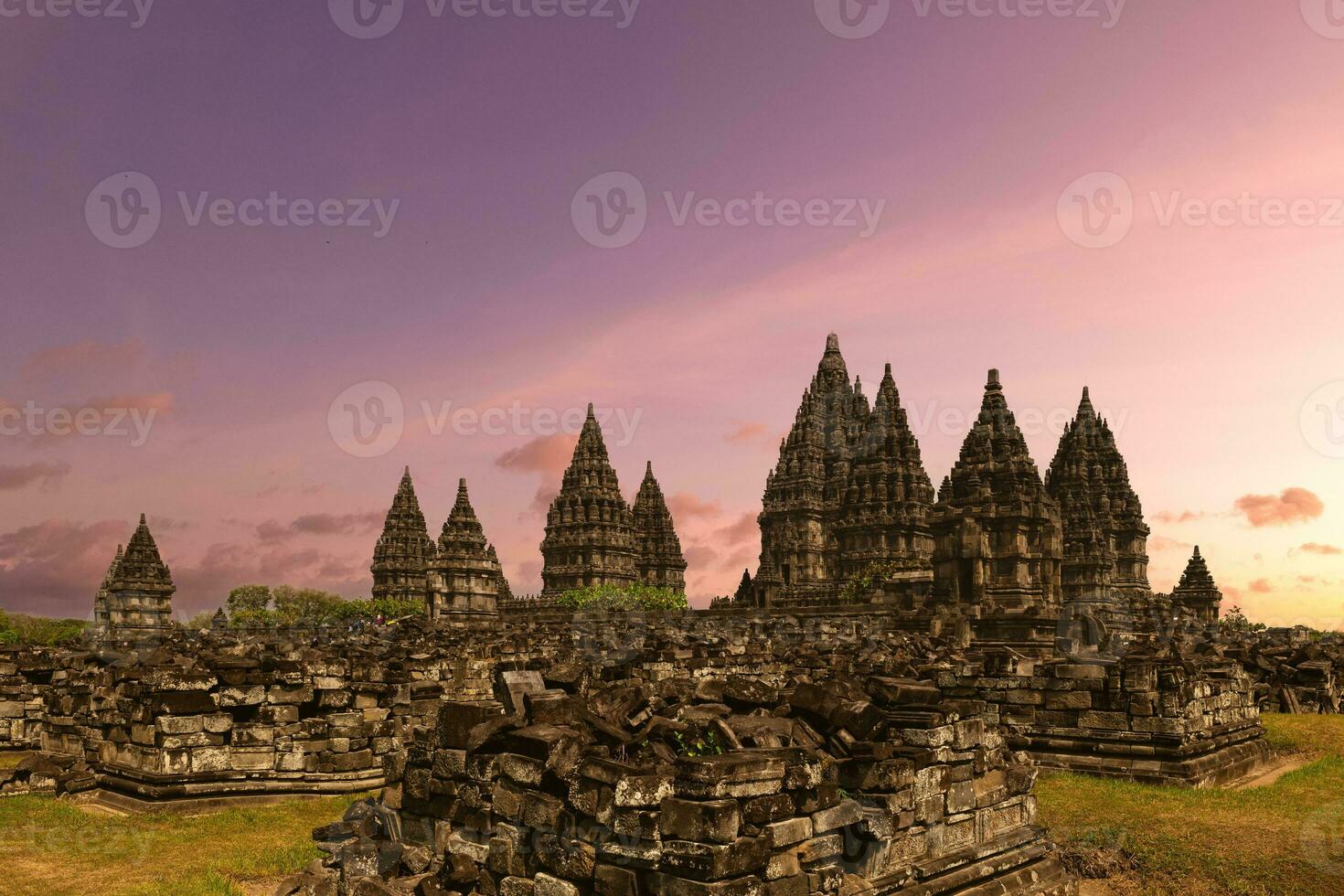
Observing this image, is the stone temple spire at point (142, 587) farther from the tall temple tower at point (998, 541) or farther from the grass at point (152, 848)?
the grass at point (152, 848)

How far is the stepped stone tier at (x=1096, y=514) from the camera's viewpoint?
6031cm

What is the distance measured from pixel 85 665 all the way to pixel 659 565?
7412 centimetres

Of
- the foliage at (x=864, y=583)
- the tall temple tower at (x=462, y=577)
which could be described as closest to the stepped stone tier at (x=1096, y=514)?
the foliage at (x=864, y=583)

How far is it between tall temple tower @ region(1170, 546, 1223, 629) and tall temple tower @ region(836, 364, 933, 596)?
16.6 meters

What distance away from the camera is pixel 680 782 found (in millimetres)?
5820

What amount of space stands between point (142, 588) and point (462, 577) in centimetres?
2007

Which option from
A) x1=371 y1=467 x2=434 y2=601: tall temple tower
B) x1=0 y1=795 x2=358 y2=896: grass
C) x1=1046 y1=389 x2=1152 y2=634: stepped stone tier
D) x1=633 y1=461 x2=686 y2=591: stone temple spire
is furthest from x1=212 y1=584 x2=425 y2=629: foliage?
x1=0 y1=795 x2=358 y2=896: grass

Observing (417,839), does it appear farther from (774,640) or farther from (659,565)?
(659,565)

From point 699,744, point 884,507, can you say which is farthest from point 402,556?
point 699,744

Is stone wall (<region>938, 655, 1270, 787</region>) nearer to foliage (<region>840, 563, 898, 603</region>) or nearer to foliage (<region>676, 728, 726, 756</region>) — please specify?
foliage (<region>676, 728, 726, 756</region>)

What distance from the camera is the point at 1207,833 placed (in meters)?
10.2

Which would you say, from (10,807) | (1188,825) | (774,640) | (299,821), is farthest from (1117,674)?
(774,640)

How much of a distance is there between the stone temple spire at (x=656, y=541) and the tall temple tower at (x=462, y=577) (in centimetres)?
2280

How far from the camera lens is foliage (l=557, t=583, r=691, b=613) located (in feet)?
229
